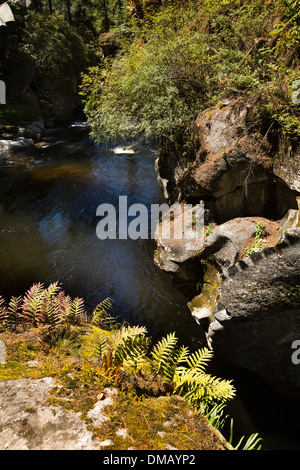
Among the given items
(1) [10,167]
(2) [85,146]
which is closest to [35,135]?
(2) [85,146]

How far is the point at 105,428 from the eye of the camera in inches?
78.5

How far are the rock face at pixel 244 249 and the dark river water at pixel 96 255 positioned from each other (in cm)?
66

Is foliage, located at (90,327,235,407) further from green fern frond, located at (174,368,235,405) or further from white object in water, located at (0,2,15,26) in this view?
white object in water, located at (0,2,15,26)

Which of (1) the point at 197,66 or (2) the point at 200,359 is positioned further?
(1) the point at 197,66

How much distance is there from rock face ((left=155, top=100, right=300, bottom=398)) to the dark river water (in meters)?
0.66

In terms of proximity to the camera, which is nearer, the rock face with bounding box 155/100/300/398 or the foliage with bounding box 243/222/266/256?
the rock face with bounding box 155/100/300/398

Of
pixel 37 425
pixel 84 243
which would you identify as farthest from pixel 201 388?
pixel 84 243

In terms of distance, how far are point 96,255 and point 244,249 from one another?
15.9 feet

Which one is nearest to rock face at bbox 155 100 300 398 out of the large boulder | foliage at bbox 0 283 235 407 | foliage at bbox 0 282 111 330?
the large boulder

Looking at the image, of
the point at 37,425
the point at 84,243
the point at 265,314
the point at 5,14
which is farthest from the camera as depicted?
the point at 5,14

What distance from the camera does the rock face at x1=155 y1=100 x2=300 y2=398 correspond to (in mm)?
3982

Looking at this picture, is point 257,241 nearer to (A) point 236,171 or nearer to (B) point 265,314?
(B) point 265,314

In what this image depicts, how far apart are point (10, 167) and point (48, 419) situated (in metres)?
15.7

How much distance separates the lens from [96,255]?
26.5 ft
